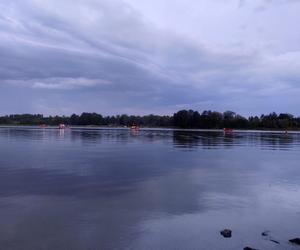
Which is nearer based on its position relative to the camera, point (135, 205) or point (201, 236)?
point (201, 236)

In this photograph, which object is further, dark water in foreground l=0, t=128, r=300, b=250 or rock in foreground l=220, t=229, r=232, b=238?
rock in foreground l=220, t=229, r=232, b=238

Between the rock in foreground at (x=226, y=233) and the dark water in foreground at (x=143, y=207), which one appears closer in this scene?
the dark water in foreground at (x=143, y=207)

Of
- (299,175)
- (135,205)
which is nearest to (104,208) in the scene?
(135,205)

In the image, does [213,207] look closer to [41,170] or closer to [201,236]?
[201,236]

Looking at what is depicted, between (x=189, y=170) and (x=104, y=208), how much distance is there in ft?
48.8

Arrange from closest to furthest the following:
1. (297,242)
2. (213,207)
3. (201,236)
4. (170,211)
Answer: (297,242)
(201,236)
(170,211)
(213,207)

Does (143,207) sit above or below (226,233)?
above

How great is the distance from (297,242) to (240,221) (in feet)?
10.5

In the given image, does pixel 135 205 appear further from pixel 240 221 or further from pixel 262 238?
pixel 262 238

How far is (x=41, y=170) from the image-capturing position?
97.3 ft

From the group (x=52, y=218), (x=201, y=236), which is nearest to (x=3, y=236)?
(x=52, y=218)

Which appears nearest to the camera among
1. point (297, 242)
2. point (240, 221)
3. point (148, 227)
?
point (297, 242)

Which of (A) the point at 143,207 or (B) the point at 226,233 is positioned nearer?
(B) the point at 226,233

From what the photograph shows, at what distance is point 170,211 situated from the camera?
17.4 metres
